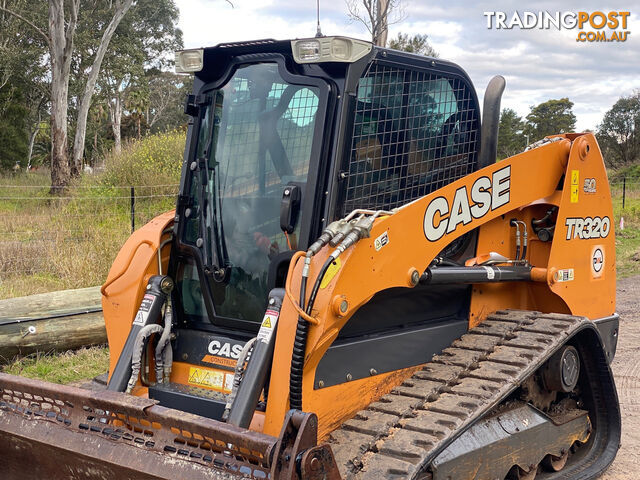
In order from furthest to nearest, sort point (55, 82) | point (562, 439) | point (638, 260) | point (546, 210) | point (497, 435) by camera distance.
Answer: point (55, 82), point (638, 260), point (546, 210), point (562, 439), point (497, 435)

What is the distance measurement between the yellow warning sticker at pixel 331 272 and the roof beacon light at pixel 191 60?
4.83 ft

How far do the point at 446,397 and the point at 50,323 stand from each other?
465cm

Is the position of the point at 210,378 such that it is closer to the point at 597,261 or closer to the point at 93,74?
the point at 597,261

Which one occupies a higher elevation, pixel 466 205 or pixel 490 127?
pixel 490 127

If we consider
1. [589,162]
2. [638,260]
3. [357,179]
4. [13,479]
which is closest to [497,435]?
[357,179]

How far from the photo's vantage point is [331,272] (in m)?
3.12

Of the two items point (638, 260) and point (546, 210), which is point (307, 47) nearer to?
point (546, 210)

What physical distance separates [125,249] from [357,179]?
143 centimetres

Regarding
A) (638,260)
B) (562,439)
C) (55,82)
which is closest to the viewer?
(562,439)

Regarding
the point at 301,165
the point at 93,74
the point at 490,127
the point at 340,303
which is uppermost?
the point at 93,74

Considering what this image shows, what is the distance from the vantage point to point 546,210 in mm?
4715

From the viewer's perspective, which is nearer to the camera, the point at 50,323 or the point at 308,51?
the point at 308,51

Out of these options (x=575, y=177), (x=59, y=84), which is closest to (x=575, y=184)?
(x=575, y=177)

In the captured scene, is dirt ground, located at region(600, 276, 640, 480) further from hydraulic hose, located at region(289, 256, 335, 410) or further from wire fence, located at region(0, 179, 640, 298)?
wire fence, located at region(0, 179, 640, 298)
